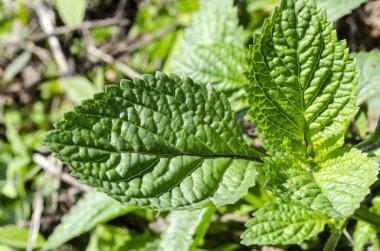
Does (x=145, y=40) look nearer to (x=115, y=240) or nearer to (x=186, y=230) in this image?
(x=115, y=240)

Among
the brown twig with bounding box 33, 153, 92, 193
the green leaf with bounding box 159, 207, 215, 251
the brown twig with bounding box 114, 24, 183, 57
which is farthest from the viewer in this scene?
the brown twig with bounding box 114, 24, 183, 57

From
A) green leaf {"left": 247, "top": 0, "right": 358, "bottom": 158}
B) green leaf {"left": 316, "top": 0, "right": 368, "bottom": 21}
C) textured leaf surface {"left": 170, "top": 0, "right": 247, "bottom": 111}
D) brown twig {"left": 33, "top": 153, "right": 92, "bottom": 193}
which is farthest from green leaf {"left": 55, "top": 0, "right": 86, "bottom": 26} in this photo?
green leaf {"left": 247, "top": 0, "right": 358, "bottom": 158}

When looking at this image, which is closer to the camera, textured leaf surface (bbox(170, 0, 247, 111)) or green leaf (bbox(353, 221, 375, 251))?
green leaf (bbox(353, 221, 375, 251))

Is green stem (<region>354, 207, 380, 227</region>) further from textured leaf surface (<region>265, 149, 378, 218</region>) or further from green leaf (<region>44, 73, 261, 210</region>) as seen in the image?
green leaf (<region>44, 73, 261, 210</region>)

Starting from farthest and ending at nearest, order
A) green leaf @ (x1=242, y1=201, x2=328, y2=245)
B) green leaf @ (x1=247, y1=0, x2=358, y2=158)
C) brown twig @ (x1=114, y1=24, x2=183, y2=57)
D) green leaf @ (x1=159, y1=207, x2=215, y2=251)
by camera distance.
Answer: brown twig @ (x1=114, y1=24, x2=183, y2=57) → green leaf @ (x1=159, y1=207, x2=215, y2=251) → green leaf @ (x1=242, y1=201, x2=328, y2=245) → green leaf @ (x1=247, y1=0, x2=358, y2=158)

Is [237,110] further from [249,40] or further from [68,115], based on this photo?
[68,115]

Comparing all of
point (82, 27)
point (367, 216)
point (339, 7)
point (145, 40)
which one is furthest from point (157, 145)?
point (82, 27)

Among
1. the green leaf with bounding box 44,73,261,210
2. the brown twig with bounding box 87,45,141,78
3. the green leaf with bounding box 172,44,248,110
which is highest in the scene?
the brown twig with bounding box 87,45,141,78
